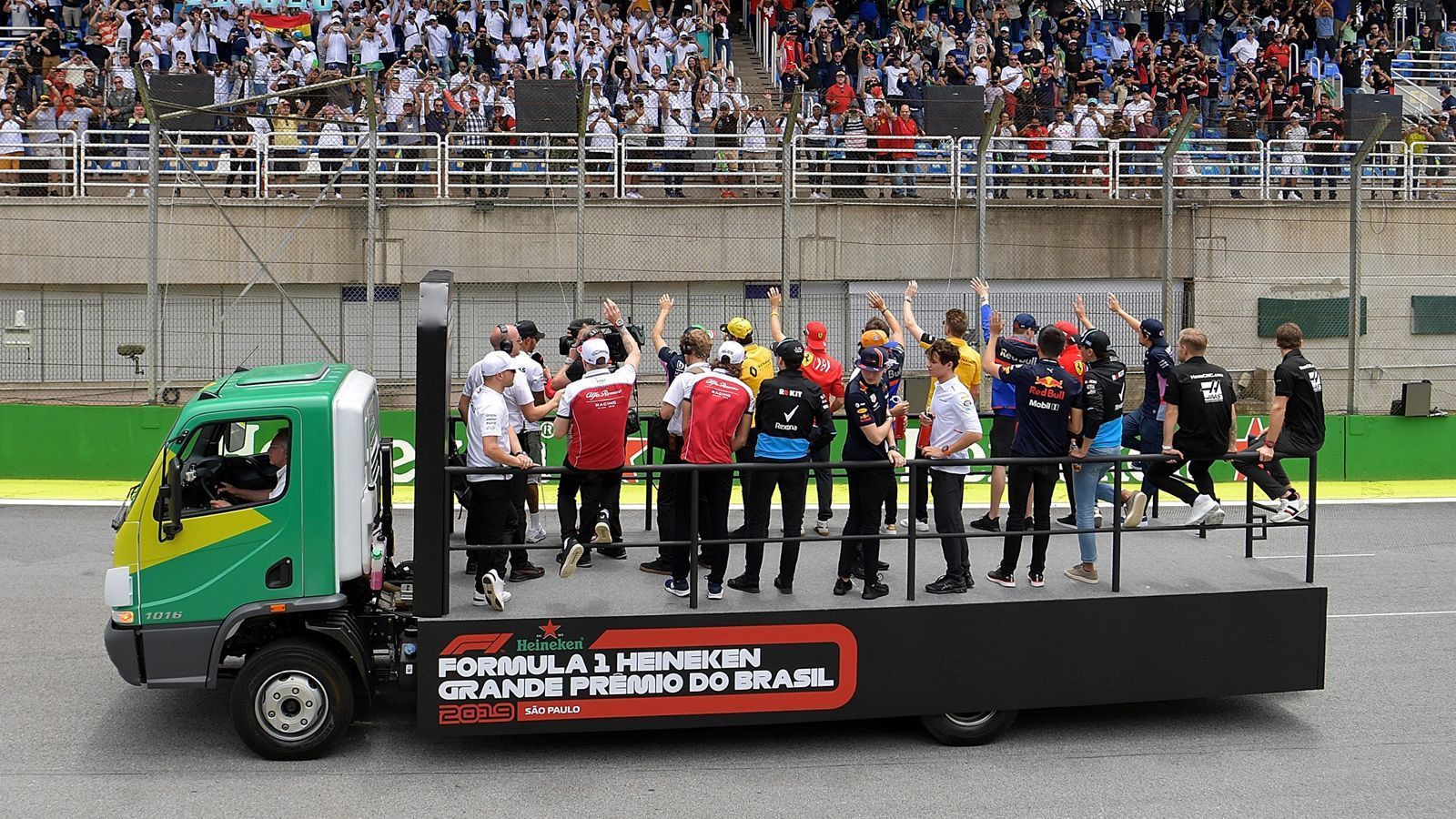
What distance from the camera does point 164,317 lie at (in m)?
20.9

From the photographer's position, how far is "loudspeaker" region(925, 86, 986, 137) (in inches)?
803

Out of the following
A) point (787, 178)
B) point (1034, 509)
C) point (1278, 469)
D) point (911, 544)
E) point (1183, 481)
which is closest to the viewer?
point (911, 544)

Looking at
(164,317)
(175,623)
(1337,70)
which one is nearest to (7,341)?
(164,317)

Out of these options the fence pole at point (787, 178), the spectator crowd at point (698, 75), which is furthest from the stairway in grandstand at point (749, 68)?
the fence pole at point (787, 178)

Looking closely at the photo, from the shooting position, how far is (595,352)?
967 cm

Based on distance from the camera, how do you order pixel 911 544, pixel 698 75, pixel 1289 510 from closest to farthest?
pixel 911 544
pixel 1289 510
pixel 698 75

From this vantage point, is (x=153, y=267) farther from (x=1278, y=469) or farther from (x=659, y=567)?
(x=1278, y=469)

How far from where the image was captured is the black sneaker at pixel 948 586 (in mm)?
8578

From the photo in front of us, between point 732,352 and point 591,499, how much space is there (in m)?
1.38

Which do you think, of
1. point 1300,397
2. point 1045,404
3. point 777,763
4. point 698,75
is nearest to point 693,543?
point 777,763

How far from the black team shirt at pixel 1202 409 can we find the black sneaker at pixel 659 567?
3.68 metres

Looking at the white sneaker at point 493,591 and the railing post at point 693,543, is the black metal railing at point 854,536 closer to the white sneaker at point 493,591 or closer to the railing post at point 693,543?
the railing post at point 693,543

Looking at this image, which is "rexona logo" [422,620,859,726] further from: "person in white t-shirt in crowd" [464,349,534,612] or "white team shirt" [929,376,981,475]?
"white team shirt" [929,376,981,475]

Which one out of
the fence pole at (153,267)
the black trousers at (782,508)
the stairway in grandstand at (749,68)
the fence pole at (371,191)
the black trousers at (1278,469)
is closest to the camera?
the black trousers at (782,508)
